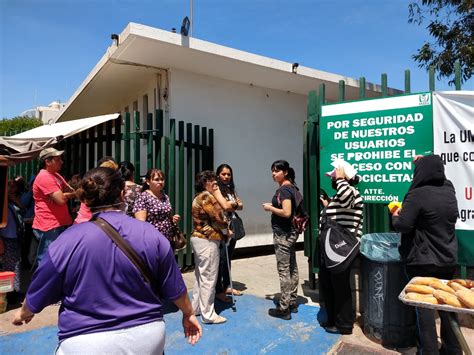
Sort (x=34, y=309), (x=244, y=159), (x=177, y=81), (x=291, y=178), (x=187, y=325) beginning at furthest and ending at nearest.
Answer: (x=244, y=159) → (x=177, y=81) → (x=291, y=178) → (x=187, y=325) → (x=34, y=309)

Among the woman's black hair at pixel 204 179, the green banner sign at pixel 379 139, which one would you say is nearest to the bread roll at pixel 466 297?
the green banner sign at pixel 379 139

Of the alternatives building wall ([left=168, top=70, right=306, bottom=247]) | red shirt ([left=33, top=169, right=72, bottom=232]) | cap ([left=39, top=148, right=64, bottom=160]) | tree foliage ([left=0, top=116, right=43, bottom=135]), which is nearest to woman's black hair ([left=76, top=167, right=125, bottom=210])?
red shirt ([left=33, top=169, right=72, bottom=232])

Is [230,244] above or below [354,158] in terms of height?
below

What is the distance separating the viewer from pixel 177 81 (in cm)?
655

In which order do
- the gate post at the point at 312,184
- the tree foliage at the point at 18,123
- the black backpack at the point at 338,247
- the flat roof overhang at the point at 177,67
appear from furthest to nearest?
the tree foliage at the point at 18,123, the flat roof overhang at the point at 177,67, the gate post at the point at 312,184, the black backpack at the point at 338,247

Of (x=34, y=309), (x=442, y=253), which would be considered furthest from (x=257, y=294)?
(x=34, y=309)

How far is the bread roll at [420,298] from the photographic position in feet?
7.36

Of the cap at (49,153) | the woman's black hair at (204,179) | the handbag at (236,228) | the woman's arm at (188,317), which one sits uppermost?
the cap at (49,153)

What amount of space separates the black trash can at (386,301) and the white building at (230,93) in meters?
3.87

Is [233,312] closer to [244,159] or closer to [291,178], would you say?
[291,178]

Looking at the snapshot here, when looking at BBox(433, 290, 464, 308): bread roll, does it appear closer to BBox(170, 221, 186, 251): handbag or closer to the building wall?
BBox(170, 221, 186, 251): handbag

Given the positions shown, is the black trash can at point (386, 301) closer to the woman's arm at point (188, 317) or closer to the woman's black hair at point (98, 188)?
the woman's arm at point (188, 317)

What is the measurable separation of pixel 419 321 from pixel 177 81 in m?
5.13

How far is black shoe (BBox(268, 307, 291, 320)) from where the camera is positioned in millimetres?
4102
